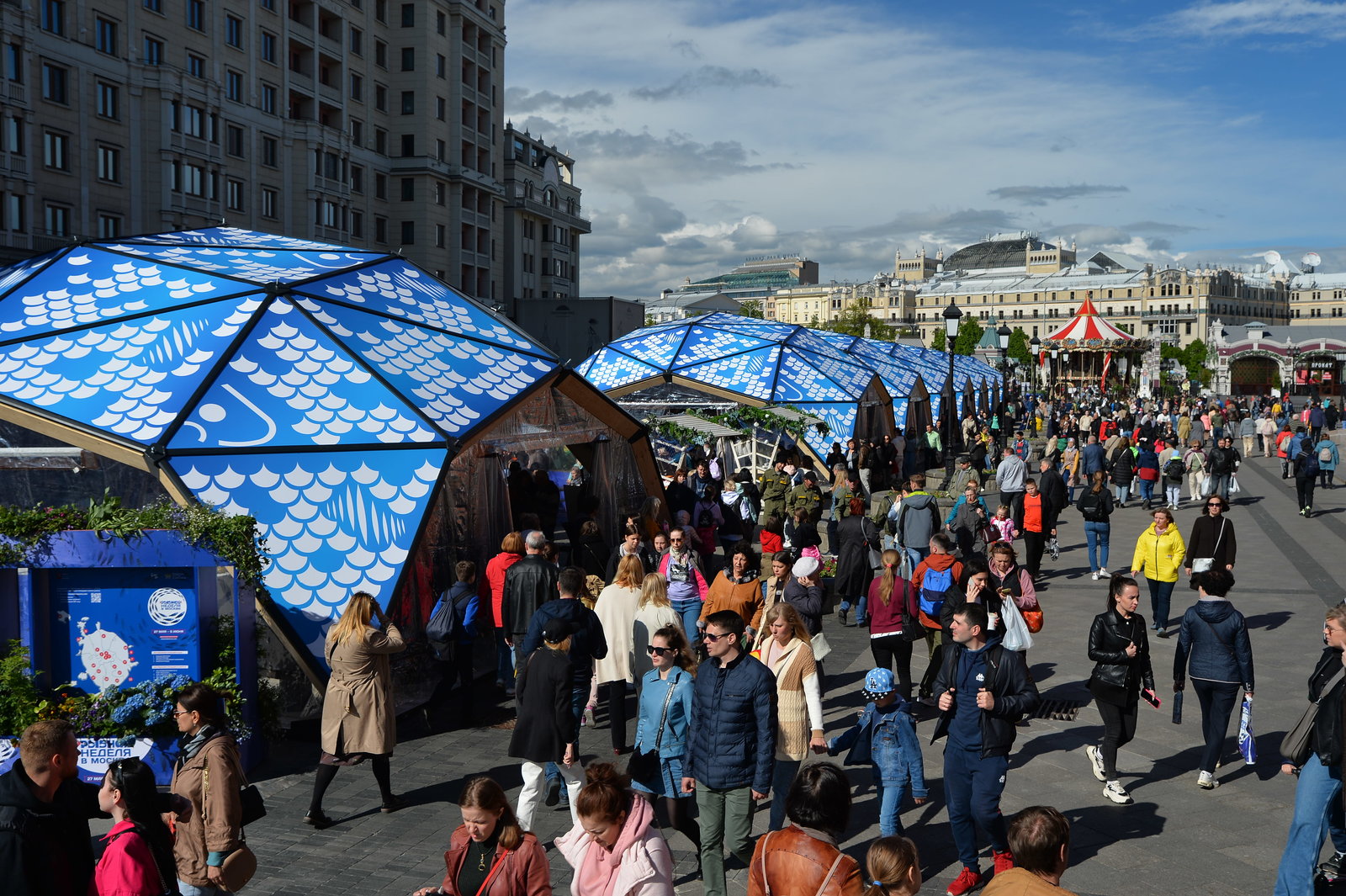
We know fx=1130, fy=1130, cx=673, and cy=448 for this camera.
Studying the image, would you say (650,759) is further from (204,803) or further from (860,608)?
(860,608)

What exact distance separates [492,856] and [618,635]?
4236 mm

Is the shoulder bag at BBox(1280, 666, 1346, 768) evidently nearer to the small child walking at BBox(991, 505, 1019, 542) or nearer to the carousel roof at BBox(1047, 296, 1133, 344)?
the small child walking at BBox(991, 505, 1019, 542)

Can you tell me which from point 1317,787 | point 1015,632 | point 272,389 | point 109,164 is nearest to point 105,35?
point 109,164

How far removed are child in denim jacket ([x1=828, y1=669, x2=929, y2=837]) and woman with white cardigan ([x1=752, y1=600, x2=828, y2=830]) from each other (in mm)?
205

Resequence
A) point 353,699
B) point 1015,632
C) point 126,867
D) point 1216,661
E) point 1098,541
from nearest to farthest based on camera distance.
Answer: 1. point 126,867
2. point 353,699
3. point 1216,661
4. point 1015,632
5. point 1098,541

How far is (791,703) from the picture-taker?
22.1 ft

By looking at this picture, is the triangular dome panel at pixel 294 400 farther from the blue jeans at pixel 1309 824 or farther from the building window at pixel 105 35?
the building window at pixel 105 35

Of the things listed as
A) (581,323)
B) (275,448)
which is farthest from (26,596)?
(581,323)

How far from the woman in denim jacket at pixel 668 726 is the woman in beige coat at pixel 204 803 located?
2212 millimetres

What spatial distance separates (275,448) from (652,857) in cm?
706

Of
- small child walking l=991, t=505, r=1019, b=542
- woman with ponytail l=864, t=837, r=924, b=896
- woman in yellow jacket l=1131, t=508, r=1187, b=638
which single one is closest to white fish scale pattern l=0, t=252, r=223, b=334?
small child walking l=991, t=505, r=1019, b=542

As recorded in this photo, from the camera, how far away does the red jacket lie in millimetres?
4344

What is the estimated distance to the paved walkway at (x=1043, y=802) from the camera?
6.52 meters

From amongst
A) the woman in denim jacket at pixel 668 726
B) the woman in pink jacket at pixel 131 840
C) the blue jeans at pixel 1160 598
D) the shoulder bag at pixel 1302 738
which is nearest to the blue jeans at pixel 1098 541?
the blue jeans at pixel 1160 598
